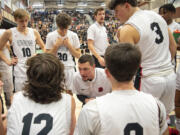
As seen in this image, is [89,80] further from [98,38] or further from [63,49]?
[98,38]

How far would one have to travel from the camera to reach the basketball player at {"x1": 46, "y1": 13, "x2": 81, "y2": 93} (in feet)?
11.3

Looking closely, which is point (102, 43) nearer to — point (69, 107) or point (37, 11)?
point (69, 107)

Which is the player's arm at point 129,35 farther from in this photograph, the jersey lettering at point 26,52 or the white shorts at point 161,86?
the jersey lettering at point 26,52

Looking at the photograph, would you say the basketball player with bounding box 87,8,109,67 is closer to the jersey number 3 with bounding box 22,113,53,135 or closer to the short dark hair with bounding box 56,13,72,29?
the short dark hair with bounding box 56,13,72,29

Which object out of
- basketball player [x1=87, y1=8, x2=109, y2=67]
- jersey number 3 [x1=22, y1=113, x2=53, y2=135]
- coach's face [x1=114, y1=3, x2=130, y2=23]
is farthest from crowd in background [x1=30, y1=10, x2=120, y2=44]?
jersey number 3 [x1=22, y1=113, x2=53, y2=135]

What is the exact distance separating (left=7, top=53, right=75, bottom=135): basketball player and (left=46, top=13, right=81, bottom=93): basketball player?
72.9 inches

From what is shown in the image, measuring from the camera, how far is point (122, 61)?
1.31m

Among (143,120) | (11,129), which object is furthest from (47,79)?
(143,120)

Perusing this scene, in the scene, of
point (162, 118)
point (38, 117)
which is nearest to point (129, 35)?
point (162, 118)

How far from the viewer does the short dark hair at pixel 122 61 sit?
1.32 metres

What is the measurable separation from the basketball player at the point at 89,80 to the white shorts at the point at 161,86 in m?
0.84

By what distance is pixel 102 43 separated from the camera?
15.1 feet

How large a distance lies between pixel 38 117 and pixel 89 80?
160 cm

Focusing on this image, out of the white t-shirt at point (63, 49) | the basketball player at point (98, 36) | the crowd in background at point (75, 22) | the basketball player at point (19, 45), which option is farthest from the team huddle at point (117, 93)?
the crowd in background at point (75, 22)
